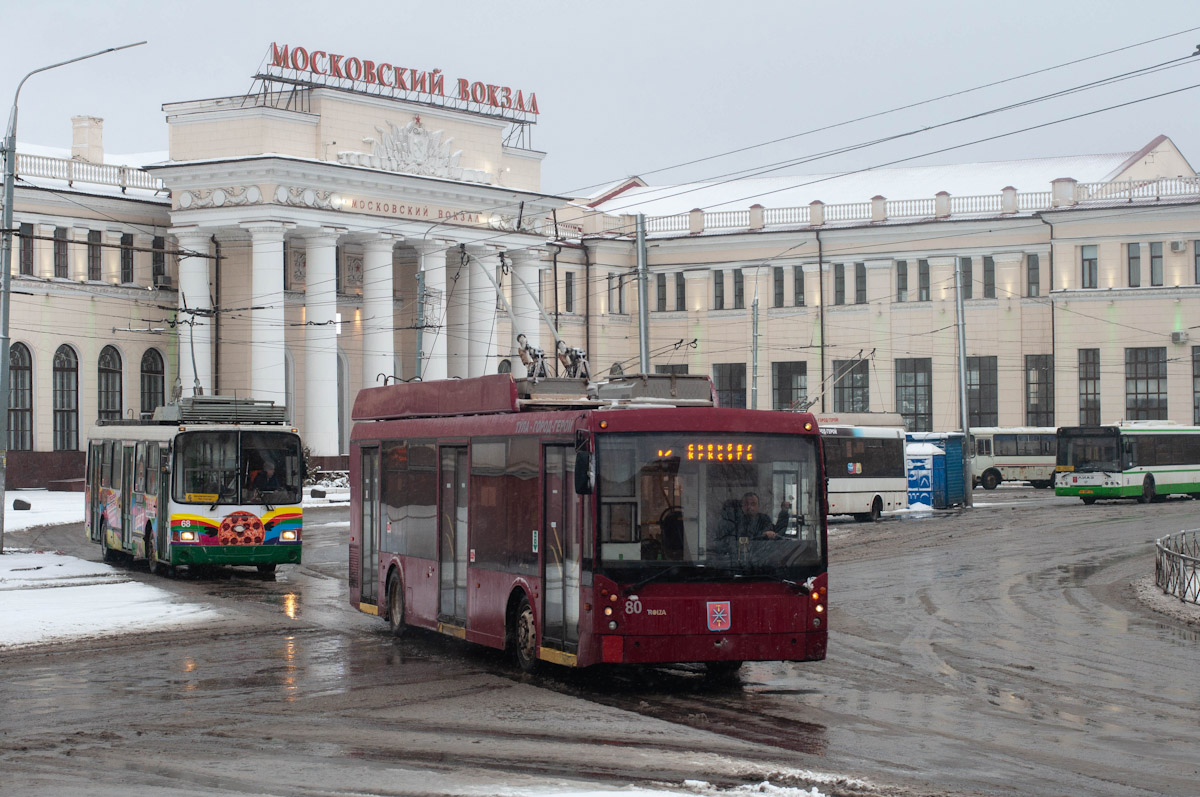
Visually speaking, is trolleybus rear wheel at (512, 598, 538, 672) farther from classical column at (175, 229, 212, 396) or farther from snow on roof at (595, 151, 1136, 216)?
snow on roof at (595, 151, 1136, 216)

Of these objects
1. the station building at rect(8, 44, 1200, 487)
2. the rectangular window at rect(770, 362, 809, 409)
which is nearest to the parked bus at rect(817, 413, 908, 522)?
the station building at rect(8, 44, 1200, 487)

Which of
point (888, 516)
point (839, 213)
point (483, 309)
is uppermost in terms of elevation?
point (839, 213)

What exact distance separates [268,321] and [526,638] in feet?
154

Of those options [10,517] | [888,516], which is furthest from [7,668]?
[888,516]

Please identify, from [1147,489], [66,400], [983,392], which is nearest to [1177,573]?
[1147,489]

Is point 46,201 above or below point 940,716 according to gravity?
above

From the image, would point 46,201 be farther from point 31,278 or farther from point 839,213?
point 839,213

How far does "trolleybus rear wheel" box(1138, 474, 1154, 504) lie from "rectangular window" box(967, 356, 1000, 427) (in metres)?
19.8

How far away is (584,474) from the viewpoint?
1320 centimetres

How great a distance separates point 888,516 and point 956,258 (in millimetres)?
26656

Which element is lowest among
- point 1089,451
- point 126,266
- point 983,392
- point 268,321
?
point 1089,451

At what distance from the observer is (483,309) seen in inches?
2692

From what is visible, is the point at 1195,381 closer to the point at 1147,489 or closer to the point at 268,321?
the point at 1147,489

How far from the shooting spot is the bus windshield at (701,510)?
527 inches
